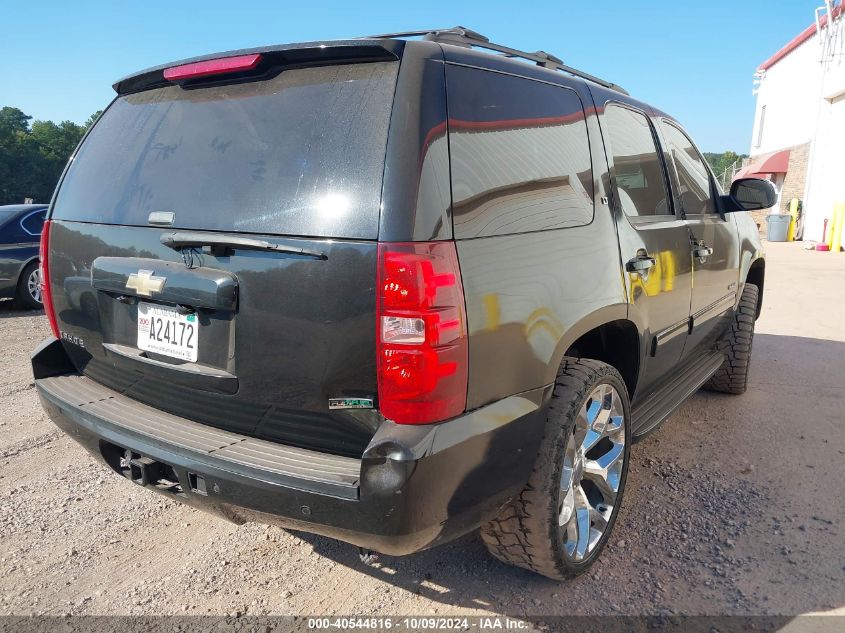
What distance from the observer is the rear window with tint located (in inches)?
73.9

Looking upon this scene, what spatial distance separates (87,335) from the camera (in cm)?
254

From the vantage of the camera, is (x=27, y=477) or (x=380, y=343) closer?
(x=380, y=343)

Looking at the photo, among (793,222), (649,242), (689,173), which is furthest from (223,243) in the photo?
(793,222)

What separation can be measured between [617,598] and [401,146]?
72.9 inches

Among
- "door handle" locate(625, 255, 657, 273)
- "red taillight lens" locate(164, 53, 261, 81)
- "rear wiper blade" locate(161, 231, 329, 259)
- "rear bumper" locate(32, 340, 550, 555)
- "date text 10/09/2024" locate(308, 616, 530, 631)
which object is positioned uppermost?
"red taillight lens" locate(164, 53, 261, 81)

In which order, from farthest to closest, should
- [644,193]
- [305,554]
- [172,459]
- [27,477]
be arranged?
[27,477], [644,193], [305,554], [172,459]

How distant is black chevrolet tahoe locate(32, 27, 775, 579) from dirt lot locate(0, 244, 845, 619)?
0.87 feet

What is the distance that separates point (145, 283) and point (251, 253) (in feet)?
1.53

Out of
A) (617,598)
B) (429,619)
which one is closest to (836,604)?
(617,598)

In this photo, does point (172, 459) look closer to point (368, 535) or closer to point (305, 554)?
point (368, 535)

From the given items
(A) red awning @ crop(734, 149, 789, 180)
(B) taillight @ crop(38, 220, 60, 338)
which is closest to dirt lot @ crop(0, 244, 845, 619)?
Answer: (B) taillight @ crop(38, 220, 60, 338)

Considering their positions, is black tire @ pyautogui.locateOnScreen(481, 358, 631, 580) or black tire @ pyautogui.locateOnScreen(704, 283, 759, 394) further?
black tire @ pyautogui.locateOnScreen(704, 283, 759, 394)

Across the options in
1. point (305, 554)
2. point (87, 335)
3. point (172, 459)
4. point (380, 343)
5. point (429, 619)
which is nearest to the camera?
point (380, 343)

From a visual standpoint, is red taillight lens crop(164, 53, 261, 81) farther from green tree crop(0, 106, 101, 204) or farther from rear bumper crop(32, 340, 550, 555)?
green tree crop(0, 106, 101, 204)
